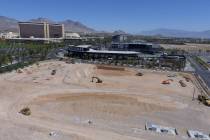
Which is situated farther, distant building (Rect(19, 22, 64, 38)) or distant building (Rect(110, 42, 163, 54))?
distant building (Rect(19, 22, 64, 38))

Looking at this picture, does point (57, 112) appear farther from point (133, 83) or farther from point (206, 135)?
point (133, 83)

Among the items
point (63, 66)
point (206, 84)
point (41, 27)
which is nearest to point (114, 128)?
point (206, 84)

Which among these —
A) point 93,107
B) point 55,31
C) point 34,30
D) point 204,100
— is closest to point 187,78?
point 204,100

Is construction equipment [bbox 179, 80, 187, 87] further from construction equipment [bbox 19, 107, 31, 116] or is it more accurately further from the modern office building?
the modern office building

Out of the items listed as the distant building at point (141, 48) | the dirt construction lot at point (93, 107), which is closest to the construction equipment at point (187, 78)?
the dirt construction lot at point (93, 107)

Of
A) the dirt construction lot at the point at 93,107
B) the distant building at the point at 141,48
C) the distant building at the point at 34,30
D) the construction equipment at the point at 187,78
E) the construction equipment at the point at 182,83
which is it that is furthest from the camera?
the distant building at the point at 34,30

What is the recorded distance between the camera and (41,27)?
162750mm

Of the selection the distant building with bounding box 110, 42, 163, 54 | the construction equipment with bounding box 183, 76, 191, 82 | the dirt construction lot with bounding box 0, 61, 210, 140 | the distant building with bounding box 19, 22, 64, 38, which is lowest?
the dirt construction lot with bounding box 0, 61, 210, 140

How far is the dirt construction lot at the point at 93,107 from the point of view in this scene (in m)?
26.7

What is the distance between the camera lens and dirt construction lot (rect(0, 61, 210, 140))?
2672 centimetres

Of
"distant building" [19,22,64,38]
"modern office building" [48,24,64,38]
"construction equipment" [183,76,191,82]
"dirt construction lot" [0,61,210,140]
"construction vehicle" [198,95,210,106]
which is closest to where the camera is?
"dirt construction lot" [0,61,210,140]

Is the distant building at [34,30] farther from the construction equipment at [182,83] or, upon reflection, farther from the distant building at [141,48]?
the construction equipment at [182,83]

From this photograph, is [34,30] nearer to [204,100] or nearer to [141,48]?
[141,48]

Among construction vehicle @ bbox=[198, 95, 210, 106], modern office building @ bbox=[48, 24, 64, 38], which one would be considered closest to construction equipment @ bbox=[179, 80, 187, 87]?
construction vehicle @ bbox=[198, 95, 210, 106]
